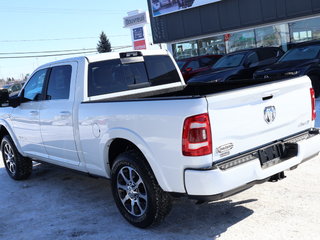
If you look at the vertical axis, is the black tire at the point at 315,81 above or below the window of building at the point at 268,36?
below

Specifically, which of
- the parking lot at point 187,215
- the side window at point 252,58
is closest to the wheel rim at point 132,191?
the parking lot at point 187,215

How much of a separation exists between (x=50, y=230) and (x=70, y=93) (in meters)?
1.66

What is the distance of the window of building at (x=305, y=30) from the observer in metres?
17.7

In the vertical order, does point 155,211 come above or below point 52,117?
below

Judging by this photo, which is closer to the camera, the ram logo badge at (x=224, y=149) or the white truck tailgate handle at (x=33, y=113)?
the ram logo badge at (x=224, y=149)

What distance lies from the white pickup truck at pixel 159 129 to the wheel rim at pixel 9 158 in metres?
0.97

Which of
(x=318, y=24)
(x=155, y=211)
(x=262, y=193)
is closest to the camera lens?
(x=155, y=211)

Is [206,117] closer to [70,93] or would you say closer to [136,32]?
[70,93]

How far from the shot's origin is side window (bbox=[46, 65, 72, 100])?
197 inches

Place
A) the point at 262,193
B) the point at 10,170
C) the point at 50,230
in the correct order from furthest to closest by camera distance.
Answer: the point at 10,170, the point at 262,193, the point at 50,230

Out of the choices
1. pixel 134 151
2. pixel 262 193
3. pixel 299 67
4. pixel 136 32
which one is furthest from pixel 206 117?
pixel 136 32

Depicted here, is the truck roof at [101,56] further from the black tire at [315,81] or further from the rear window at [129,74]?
the black tire at [315,81]

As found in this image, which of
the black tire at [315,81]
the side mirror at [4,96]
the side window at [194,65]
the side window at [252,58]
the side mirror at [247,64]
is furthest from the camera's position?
the side window at [194,65]

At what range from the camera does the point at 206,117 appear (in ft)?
10.7
